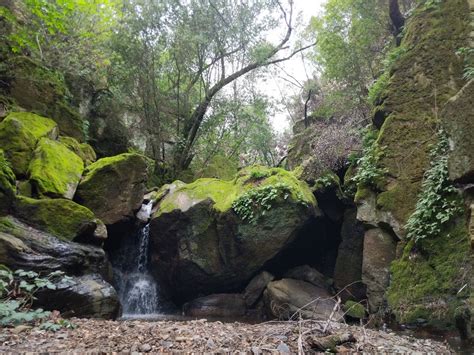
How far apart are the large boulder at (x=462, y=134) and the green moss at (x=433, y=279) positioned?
1716 mm

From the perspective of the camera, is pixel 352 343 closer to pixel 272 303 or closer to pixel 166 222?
pixel 272 303

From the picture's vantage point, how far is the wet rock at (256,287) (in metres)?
11.7

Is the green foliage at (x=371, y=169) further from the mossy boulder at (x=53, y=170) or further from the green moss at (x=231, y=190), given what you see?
the mossy boulder at (x=53, y=170)

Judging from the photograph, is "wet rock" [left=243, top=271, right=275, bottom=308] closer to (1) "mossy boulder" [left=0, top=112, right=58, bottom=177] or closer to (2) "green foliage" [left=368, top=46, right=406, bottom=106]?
(2) "green foliage" [left=368, top=46, right=406, bottom=106]

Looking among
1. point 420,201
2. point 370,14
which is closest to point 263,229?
point 420,201

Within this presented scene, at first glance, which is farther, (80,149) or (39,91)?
(80,149)

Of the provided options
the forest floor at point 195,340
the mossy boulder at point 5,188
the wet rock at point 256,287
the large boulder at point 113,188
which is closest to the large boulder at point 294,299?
the wet rock at point 256,287

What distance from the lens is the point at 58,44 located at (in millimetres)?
13273

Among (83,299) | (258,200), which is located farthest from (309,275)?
(83,299)

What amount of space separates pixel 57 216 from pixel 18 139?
9.05 feet

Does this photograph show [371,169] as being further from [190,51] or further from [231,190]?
[190,51]

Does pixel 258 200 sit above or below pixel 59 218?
above

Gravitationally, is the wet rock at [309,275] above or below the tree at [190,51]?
below

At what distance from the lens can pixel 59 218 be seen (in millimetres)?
9047
